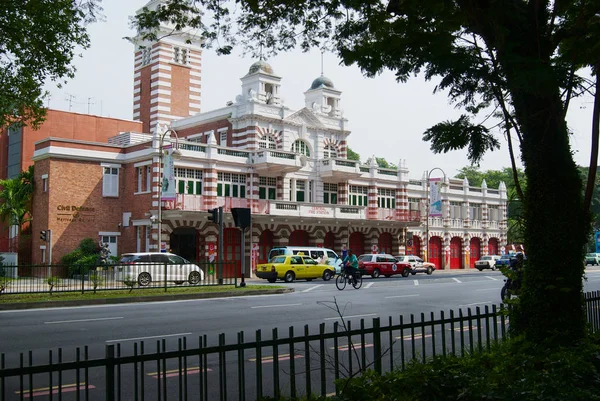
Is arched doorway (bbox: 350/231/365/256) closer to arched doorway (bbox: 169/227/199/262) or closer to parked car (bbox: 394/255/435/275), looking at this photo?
parked car (bbox: 394/255/435/275)

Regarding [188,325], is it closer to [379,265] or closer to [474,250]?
[379,265]

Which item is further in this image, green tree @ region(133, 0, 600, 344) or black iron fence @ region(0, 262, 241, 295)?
black iron fence @ region(0, 262, 241, 295)

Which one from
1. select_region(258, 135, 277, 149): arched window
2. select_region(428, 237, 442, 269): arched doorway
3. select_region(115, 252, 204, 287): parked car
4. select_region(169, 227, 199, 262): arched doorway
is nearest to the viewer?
select_region(115, 252, 204, 287): parked car

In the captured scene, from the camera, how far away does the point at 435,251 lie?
58875 millimetres

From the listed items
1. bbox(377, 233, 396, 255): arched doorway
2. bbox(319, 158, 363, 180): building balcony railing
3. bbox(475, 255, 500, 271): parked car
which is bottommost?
bbox(475, 255, 500, 271): parked car

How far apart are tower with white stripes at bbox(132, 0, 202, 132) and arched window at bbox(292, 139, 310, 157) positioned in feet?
34.5

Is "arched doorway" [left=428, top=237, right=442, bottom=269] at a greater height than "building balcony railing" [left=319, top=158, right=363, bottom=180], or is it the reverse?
"building balcony railing" [left=319, top=158, right=363, bottom=180]

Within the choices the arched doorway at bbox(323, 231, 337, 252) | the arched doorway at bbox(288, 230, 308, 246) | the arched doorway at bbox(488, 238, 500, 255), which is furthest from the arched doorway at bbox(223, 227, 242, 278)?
the arched doorway at bbox(488, 238, 500, 255)

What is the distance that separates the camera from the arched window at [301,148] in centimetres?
4898

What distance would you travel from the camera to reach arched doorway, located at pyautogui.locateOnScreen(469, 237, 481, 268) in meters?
62.5

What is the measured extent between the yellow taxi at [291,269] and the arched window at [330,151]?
1554 centimetres

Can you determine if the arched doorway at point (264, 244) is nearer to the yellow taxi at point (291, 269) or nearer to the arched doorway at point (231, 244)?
the arched doorway at point (231, 244)

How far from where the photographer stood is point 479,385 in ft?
17.8

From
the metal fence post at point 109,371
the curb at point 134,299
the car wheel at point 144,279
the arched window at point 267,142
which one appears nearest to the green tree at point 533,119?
the metal fence post at point 109,371
